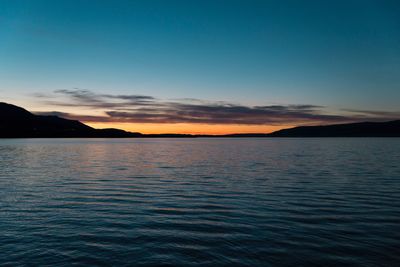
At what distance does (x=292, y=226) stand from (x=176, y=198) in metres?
12.5

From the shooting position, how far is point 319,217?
73.8 ft

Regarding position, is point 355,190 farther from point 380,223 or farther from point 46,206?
point 46,206

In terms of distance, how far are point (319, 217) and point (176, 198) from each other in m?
12.9

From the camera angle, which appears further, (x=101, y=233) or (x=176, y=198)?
(x=176, y=198)

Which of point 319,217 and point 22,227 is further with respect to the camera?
point 319,217

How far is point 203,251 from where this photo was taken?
52.1 ft

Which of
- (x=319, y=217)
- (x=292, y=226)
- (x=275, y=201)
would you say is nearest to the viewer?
(x=292, y=226)

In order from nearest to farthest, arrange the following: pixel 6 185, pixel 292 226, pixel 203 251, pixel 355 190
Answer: pixel 203 251 → pixel 292 226 → pixel 355 190 → pixel 6 185

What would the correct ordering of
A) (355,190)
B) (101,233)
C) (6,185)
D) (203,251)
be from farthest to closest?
(6,185) → (355,190) → (101,233) → (203,251)

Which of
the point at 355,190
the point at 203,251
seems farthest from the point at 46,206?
the point at 355,190

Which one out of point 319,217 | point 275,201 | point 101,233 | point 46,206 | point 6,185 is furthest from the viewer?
point 6,185

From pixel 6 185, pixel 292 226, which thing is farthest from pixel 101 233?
pixel 6 185

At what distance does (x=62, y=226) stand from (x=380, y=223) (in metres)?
20.5

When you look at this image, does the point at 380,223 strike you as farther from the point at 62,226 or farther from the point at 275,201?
the point at 62,226
